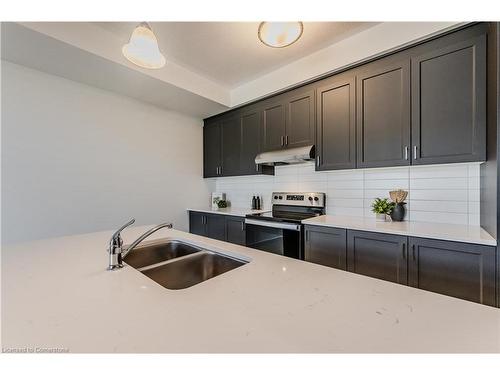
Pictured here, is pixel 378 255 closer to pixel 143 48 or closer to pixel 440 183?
pixel 440 183

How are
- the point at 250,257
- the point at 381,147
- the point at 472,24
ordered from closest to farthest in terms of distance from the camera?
the point at 250,257
the point at 472,24
the point at 381,147

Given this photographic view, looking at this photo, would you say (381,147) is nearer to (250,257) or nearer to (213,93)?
(250,257)

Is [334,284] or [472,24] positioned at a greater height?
[472,24]

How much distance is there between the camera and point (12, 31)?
60.4 inches

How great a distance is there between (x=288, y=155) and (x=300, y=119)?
413 millimetres

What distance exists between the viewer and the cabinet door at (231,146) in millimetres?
2992

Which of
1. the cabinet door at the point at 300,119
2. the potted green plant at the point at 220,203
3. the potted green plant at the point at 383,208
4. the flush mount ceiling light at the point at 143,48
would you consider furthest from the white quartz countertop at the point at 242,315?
the potted green plant at the point at 220,203

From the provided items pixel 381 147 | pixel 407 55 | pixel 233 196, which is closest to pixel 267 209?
pixel 233 196

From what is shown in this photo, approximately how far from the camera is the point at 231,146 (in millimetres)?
3078

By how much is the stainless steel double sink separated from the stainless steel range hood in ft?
4.73

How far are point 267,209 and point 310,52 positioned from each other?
190 cm

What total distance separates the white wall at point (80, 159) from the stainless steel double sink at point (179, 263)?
1.50 meters

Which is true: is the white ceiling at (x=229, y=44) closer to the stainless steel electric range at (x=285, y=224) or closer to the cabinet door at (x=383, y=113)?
the cabinet door at (x=383, y=113)
